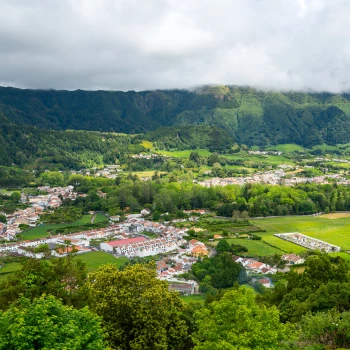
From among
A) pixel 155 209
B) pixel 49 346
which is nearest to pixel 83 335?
pixel 49 346

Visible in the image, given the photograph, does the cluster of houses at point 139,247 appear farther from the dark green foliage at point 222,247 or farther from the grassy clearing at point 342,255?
the grassy clearing at point 342,255

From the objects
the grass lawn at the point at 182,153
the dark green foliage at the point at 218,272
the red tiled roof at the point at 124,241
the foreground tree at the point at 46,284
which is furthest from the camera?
the grass lawn at the point at 182,153

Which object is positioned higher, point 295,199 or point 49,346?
point 49,346

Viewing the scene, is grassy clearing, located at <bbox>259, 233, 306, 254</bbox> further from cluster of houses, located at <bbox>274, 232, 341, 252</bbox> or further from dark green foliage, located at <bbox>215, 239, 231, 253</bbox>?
dark green foliage, located at <bbox>215, 239, 231, 253</bbox>

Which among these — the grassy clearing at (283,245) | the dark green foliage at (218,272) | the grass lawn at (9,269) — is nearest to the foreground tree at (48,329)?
the dark green foliage at (218,272)

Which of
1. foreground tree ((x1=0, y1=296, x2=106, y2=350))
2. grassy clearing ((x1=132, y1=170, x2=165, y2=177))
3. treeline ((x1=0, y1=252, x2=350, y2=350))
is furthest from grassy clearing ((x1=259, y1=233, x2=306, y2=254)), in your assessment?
grassy clearing ((x1=132, y1=170, x2=165, y2=177))

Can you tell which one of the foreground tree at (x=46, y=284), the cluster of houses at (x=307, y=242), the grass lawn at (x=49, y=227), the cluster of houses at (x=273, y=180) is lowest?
the grass lawn at (x=49, y=227)

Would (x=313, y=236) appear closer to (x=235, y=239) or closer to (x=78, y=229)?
(x=235, y=239)
